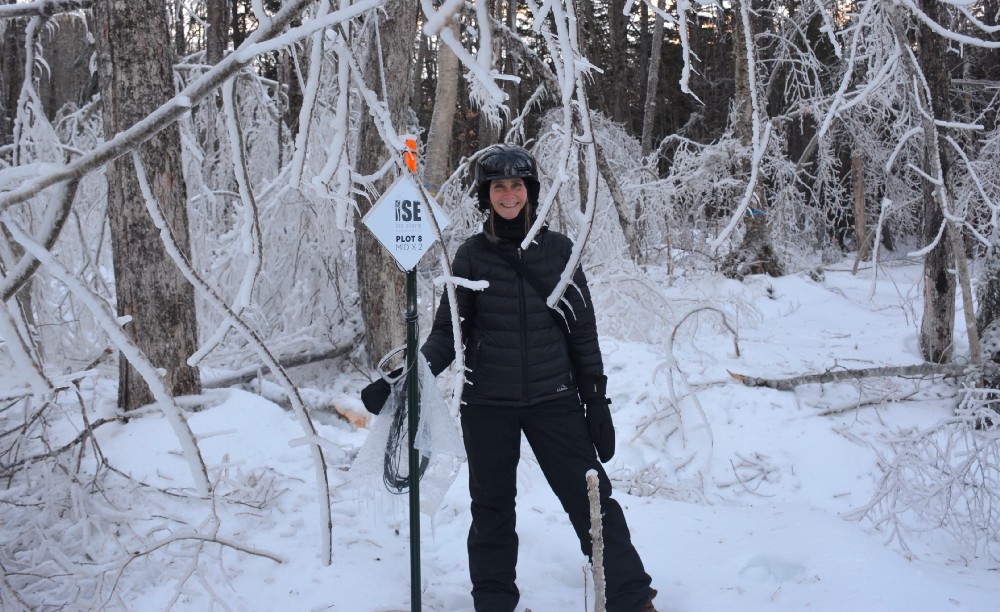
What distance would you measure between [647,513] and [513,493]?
111cm

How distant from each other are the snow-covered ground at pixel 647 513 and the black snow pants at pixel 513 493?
0.70 ft

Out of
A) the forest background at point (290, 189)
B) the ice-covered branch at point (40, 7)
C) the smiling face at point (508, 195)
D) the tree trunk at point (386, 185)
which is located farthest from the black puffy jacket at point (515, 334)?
the tree trunk at point (386, 185)

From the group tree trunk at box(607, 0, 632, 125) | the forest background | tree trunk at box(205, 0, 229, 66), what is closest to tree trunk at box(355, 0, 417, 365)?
the forest background

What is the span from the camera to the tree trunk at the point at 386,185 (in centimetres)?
448

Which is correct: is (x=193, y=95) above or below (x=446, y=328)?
above

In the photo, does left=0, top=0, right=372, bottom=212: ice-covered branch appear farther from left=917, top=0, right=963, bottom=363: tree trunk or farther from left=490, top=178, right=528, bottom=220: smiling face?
left=917, top=0, right=963, bottom=363: tree trunk

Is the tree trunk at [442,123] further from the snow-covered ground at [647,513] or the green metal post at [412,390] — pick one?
the green metal post at [412,390]

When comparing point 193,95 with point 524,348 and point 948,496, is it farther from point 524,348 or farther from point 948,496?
point 948,496

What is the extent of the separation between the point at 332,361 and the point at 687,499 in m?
3.26

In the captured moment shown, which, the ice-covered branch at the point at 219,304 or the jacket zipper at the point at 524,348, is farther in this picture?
the jacket zipper at the point at 524,348

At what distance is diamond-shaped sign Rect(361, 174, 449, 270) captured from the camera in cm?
213

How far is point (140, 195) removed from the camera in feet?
11.3

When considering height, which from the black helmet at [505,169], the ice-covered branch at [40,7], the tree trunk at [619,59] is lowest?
the black helmet at [505,169]

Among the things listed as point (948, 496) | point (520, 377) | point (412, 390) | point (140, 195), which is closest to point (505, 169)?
point (520, 377)
